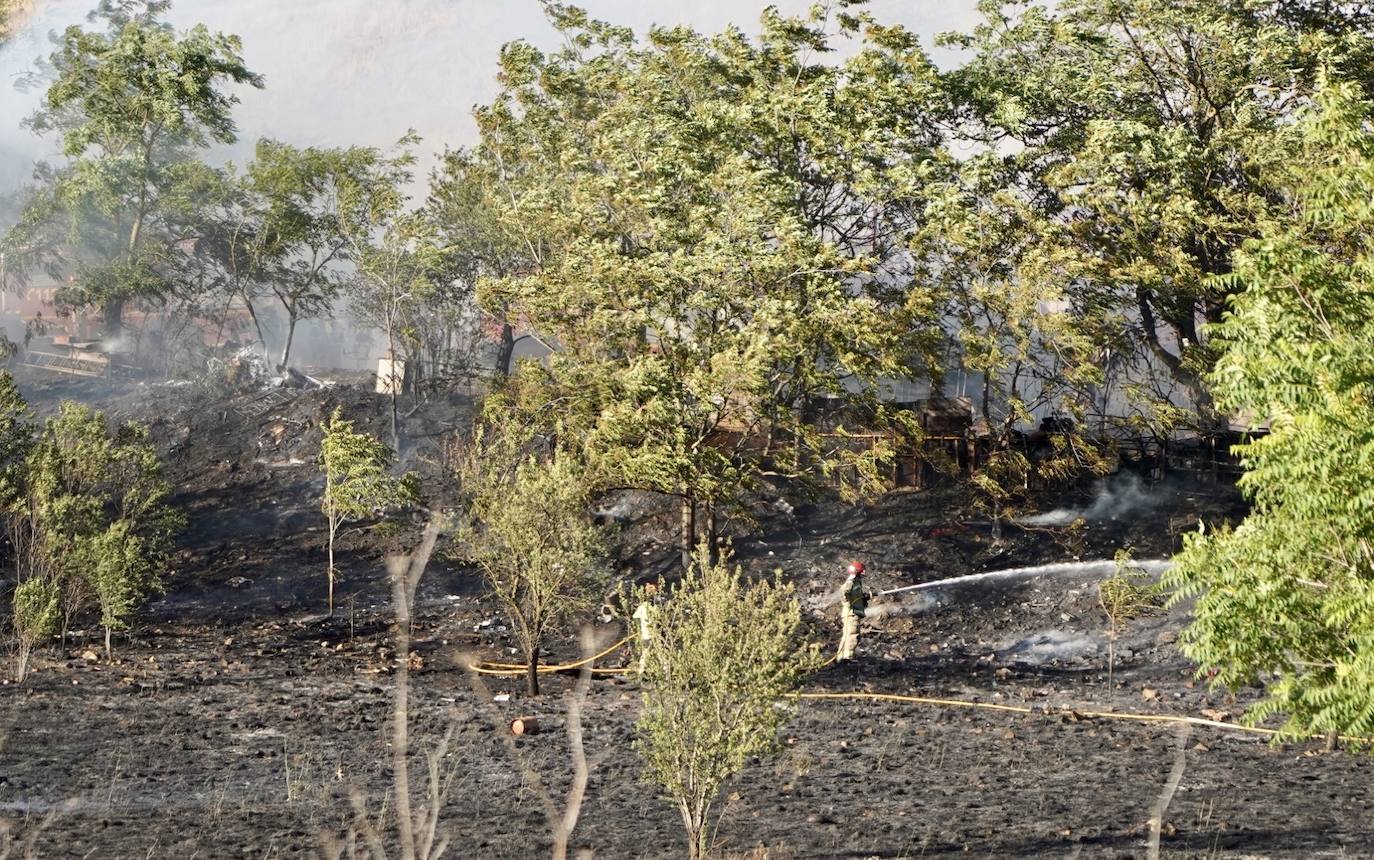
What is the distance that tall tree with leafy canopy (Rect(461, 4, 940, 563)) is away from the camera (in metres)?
24.9

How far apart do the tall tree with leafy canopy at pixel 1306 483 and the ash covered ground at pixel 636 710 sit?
190 centimetres

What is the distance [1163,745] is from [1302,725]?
20.0ft

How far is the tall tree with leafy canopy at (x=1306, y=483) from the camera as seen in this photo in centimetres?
976

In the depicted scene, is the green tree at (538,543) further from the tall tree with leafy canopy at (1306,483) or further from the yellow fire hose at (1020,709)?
the tall tree with leafy canopy at (1306,483)

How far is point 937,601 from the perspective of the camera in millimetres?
25578

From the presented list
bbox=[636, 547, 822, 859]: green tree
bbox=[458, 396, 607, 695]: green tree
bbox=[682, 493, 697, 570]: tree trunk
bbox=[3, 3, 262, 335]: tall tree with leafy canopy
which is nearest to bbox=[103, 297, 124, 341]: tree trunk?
bbox=[3, 3, 262, 335]: tall tree with leafy canopy

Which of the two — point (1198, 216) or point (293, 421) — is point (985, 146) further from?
point (293, 421)

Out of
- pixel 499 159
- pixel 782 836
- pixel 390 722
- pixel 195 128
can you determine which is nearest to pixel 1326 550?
pixel 782 836

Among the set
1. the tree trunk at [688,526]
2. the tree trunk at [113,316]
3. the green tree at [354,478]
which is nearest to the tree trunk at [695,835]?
the green tree at [354,478]

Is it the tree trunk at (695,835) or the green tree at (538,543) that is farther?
the green tree at (538,543)

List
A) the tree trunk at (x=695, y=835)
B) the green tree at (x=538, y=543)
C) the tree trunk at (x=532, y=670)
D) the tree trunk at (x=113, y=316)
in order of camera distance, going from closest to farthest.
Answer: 1. the tree trunk at (x=695, y=835)
2. the green tree at (x=538, y=543)
3. the tree trunk at (x=532, y=670)
4. the tree trunk at (x=113, y=316)

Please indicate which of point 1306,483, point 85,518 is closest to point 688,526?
point 85,518

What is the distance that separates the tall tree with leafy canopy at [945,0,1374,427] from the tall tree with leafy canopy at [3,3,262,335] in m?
25.7

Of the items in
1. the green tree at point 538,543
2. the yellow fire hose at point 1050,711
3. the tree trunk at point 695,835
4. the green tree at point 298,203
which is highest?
the green tree at point 298,203
